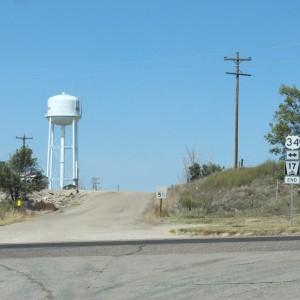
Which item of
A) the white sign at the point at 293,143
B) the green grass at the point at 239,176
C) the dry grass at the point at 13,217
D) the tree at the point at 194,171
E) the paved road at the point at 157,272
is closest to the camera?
the paved road at the point at 157,272

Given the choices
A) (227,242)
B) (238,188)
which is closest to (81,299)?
(227,242)

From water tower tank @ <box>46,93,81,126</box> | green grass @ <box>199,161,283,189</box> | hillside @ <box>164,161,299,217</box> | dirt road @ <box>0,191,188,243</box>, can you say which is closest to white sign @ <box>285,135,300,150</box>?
dirt road @ <box>0,191,188,243</box>

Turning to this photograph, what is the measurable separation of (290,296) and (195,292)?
1.54 metres

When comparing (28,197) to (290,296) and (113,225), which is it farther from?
(290,296)

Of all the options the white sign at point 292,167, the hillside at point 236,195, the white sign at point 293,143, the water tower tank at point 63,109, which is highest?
→ the water tower tank at point 63,109

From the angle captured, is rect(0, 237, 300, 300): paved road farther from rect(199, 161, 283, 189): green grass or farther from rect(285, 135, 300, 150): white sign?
rect(199, 161, 283, 189): green grass

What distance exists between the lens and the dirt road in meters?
24.3

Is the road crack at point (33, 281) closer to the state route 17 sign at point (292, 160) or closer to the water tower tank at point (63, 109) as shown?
the state route 17 sign at point (292, 160)

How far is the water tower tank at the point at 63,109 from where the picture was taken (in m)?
68.2

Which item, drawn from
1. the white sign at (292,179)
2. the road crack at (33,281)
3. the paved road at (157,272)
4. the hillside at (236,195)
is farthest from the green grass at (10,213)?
the road crack at (33,281)

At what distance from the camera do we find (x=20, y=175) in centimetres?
4641

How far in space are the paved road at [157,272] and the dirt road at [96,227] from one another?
6290 millimetres

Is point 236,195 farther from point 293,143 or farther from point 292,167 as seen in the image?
point 293,143

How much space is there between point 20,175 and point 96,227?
59.9 ft
